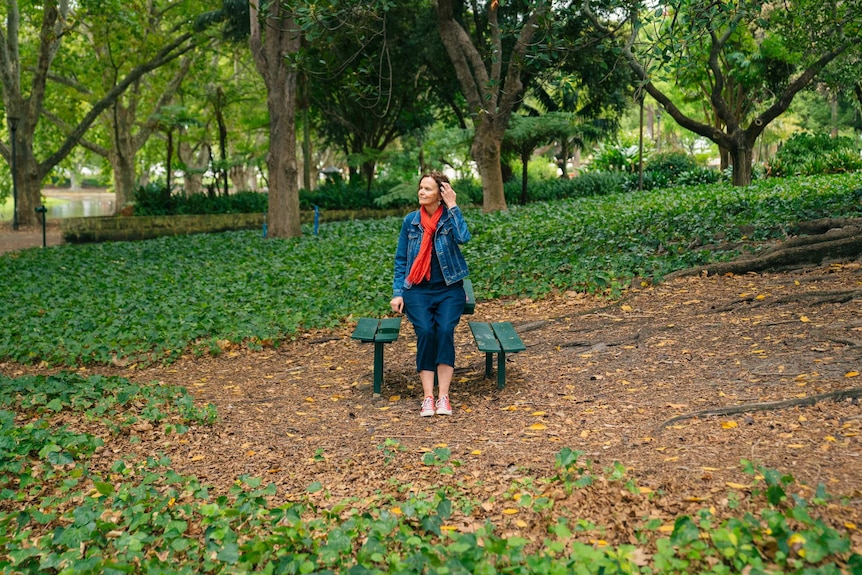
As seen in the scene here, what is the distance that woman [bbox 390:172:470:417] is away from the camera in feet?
18.9

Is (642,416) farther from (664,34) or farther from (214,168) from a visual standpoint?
(214,168)

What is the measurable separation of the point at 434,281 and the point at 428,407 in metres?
0.91

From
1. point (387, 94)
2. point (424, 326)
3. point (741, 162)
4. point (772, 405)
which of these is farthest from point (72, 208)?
point (772, 405)

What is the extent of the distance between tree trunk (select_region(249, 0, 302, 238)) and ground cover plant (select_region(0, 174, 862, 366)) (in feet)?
8.10

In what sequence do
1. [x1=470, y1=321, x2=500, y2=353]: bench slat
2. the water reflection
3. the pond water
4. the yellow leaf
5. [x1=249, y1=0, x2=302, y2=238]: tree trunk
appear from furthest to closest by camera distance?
the water reflection, the pond water, [x1=249, y1=0, x2=302, y2=238]: tree trunk, [x1=470, y1=321, x2=500, y2=353]: bench slat, the yellow leaf

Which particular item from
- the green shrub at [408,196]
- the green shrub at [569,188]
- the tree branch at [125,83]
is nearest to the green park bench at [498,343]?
the green shrub at [408,196]

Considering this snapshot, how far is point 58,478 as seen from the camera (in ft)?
15.7

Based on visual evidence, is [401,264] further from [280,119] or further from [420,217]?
[280,119]

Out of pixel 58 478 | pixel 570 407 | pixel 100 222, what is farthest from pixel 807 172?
pixel 58 478

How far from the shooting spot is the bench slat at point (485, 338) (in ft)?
19.8

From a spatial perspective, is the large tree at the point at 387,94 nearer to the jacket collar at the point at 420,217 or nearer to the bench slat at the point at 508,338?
the bench slat at the point at 508,338

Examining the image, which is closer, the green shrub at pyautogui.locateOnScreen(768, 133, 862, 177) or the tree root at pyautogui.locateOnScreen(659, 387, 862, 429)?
the tree root at pyautogui.locateOnScreen(659, 387, 862, 429)

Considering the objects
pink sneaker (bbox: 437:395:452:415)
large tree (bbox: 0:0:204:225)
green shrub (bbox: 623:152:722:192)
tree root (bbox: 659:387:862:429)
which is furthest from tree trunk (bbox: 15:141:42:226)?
tree root (bbox: 659:387:862:429)

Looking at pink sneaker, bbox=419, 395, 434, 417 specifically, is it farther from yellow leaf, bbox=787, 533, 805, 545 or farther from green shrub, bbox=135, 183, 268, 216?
green shrub, bbox=135, 183, 268, 216
